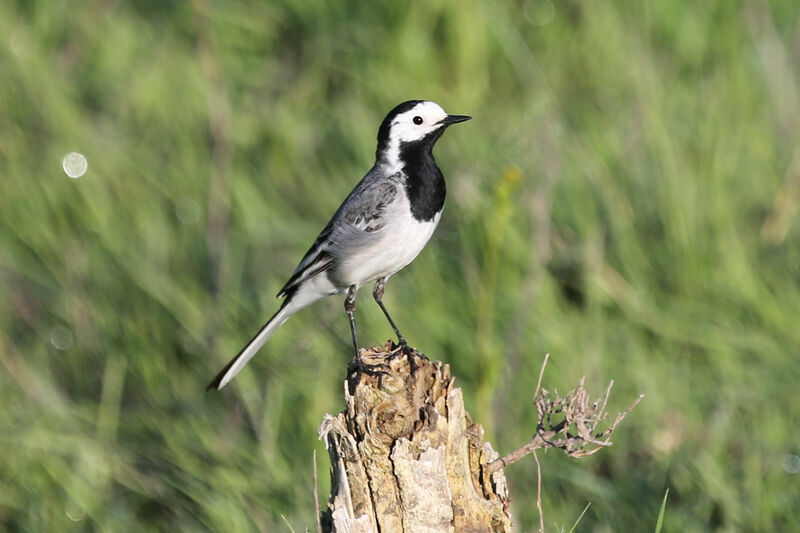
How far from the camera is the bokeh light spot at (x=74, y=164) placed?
6258 mm

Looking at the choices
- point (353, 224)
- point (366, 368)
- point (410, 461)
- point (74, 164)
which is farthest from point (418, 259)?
point (410, 461)

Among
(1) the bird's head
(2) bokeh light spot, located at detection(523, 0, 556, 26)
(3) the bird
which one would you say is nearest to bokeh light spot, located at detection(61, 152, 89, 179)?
(3) the bird

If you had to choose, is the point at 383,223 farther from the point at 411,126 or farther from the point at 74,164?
the point at 74,164

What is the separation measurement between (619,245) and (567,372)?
867mm

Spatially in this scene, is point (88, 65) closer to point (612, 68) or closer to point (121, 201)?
point (121, 201)

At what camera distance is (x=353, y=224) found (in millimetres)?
4273

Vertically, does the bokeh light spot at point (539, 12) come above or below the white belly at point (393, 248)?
above

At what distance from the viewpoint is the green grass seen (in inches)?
181

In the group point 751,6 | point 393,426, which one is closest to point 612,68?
point 751,6

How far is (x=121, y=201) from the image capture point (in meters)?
6.14

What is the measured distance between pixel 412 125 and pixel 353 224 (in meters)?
0.47

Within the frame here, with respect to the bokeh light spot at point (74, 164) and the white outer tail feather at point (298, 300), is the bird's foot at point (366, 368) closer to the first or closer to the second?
the white outer tail feather at point (298, 300)

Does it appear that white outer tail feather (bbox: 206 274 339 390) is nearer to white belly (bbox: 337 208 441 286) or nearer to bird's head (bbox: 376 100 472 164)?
white belly (bbox: 337 208 441 286)

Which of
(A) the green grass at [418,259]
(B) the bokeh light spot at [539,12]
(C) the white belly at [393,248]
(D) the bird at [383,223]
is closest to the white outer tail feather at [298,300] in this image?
(D) the bird at [383,223]
